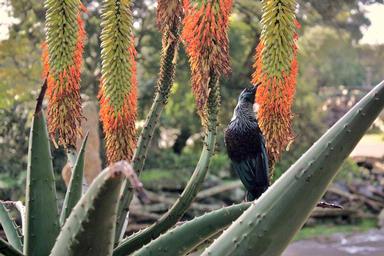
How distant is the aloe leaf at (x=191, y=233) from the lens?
6.59 feet

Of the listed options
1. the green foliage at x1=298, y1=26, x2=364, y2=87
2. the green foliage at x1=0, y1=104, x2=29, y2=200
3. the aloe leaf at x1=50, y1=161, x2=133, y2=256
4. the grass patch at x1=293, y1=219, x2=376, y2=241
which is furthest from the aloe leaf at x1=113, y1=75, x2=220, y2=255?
the green foliage at x1=298, y1=26, x2=364, y2=87

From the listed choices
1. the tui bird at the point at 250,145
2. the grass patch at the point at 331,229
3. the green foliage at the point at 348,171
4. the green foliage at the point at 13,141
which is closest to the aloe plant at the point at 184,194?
the tui bird at the point at 250,145

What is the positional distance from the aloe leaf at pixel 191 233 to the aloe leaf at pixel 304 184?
2.21 feet

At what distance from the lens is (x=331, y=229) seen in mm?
11984

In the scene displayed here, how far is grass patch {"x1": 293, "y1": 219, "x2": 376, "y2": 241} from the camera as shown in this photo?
37.6ft

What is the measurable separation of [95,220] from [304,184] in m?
0.46

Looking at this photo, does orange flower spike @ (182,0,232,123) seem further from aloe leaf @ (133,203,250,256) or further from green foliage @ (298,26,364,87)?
green foliage @ (298,26,364,87)

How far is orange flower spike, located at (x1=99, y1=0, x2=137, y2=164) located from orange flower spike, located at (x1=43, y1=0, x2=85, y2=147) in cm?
11

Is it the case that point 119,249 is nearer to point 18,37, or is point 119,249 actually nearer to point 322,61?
point 18,37

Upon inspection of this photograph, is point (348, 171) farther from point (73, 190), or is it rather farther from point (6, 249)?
point (6, 249)

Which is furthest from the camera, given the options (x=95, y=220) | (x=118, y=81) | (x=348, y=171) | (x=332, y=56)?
(x=332, y=56)

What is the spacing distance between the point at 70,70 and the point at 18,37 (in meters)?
11.1

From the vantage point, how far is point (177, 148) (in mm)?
15039

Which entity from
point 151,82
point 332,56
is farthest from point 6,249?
point 332,56
